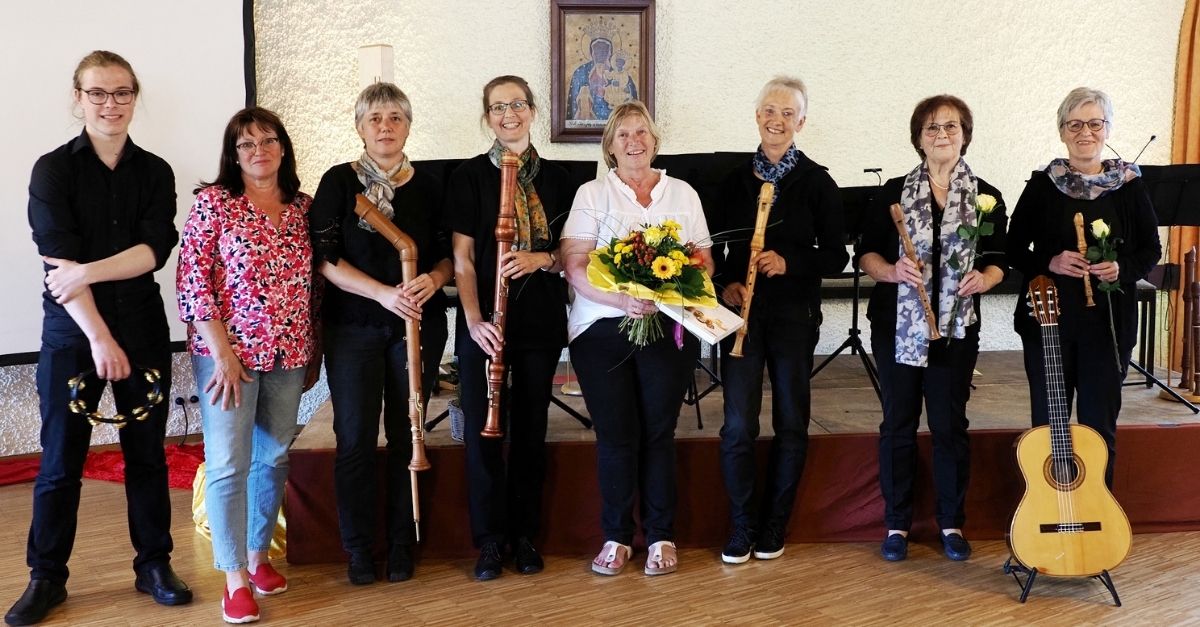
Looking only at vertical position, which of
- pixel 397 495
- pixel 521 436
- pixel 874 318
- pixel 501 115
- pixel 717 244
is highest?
pixel 501 115

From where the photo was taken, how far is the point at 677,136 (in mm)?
5359

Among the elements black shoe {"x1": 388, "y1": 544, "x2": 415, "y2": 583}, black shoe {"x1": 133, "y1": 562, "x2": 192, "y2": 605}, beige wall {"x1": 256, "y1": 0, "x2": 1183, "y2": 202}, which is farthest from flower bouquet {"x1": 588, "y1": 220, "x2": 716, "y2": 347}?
beige wall {"x1": 256, "y1": 0, "x2": 1183, "y2": 202}

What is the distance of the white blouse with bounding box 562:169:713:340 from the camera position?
9.72 feet

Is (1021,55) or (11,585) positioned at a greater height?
(1021,55)

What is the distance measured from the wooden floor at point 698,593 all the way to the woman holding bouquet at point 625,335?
0.34 m

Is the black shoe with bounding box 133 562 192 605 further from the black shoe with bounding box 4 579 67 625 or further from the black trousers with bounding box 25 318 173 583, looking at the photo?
the black shoe with bounding box 4 579 67 625

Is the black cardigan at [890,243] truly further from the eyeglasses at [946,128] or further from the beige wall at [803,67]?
the beige wall at [803,67]

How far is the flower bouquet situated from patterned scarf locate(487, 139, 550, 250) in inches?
7.9

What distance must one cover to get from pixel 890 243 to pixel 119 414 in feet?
7.95

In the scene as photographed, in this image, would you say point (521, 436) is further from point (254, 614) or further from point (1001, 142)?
point (1001, 142)

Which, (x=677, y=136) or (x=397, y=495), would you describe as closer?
(x=397, y=495)

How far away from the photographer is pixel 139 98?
4.39 metres

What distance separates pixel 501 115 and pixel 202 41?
2455 millimetres

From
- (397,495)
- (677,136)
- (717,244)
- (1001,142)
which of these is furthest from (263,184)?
(1001,142)
